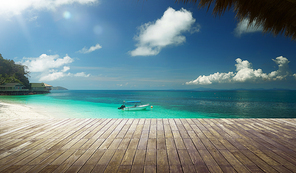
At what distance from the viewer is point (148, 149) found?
226 cm

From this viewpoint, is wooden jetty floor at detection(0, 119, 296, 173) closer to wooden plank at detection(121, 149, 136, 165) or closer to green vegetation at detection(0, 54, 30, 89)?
wooden plank at detection(121, 149, 136, 165)

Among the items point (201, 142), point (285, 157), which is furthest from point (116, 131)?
point (285, 157)

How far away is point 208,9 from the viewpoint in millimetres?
2553

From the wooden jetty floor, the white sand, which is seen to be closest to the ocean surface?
the white sand

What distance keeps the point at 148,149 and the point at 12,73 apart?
7286cm

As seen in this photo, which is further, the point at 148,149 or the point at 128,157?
the point at 148,149

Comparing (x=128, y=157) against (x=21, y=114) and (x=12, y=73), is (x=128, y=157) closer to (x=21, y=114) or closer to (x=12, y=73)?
(x=21, y=114)

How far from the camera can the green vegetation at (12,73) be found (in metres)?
48.5

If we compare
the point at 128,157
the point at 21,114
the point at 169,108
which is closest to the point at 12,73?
the point at 21,114

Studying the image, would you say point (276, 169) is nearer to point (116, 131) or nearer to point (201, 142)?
point (201, 142)

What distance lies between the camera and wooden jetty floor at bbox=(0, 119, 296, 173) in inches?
68.8

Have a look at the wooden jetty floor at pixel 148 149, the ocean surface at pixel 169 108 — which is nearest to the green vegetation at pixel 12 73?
the ocean surface at pixel 169 108

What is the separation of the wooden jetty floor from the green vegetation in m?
66.1

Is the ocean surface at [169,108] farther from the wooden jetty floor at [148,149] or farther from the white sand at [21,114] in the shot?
the wooden jetty floor at [148,149]
